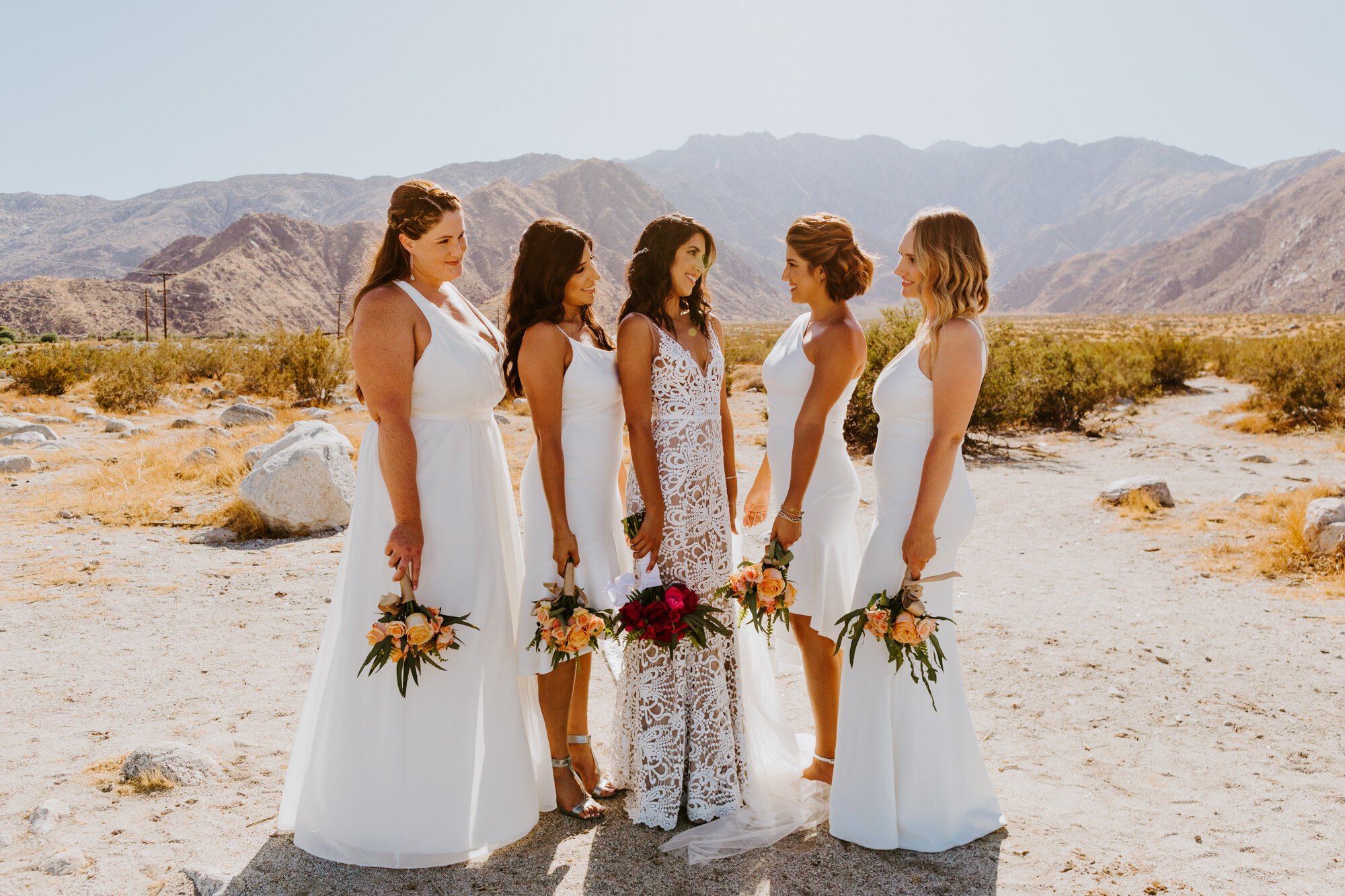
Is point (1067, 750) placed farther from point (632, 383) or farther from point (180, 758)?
point (180, 758)

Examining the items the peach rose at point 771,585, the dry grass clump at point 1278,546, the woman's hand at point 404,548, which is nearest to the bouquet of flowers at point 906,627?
the peach rose at point 771,585

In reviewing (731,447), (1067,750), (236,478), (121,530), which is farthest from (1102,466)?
(121,530)

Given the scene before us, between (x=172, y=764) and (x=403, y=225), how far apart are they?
8.40 feet

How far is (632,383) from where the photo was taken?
309 centimetres

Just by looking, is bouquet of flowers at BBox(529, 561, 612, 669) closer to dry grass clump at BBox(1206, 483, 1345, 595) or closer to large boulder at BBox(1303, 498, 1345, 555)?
dry grass clump at BBox(1206, 483, 1345, 595)

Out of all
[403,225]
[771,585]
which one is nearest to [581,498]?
[771,585]

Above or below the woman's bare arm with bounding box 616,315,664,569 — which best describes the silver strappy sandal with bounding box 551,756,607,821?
below

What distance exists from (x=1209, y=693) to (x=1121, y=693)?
0.48 metres

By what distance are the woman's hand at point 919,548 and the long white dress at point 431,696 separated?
59.6 inches

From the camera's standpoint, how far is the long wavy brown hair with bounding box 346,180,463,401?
2.91m

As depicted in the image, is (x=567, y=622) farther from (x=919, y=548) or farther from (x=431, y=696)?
(x=919, y=548)

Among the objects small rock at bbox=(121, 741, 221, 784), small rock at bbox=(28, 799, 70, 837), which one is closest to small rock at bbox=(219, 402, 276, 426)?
small rock at bbox=(121, 741, 221, 784)

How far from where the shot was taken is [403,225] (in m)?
2.93

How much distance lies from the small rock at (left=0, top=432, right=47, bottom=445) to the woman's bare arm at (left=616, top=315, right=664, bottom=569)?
12348 millimetres
